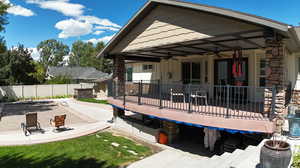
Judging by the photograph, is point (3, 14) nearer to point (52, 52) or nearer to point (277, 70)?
point (277, 70)

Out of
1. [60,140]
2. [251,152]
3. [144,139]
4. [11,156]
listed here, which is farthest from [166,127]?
[11,156]

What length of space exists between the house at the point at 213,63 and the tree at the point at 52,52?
66942 millimetres

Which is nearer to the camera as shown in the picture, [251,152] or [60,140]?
[251,152]

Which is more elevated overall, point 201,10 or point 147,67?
point 201,10

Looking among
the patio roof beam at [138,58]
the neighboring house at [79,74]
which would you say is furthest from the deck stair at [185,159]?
the neighboring house at [79,74]

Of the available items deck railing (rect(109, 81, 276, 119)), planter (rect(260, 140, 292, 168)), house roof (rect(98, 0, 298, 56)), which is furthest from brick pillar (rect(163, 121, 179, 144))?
planter (rect(260, 140, 292, 168))

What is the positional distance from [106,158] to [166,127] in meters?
3.26

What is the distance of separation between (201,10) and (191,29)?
0.79 metres

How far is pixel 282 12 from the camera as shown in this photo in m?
22.3

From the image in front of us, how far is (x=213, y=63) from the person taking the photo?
11.1 metres

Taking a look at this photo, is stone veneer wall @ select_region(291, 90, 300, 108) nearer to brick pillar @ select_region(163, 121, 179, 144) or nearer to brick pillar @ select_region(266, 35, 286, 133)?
brick pillar @ select_region(266, 35, 286, 133)

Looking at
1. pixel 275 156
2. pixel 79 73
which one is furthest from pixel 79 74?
pixel 275 156

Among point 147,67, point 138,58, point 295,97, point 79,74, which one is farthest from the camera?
point 79,74

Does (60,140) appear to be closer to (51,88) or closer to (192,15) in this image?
(192,15)
